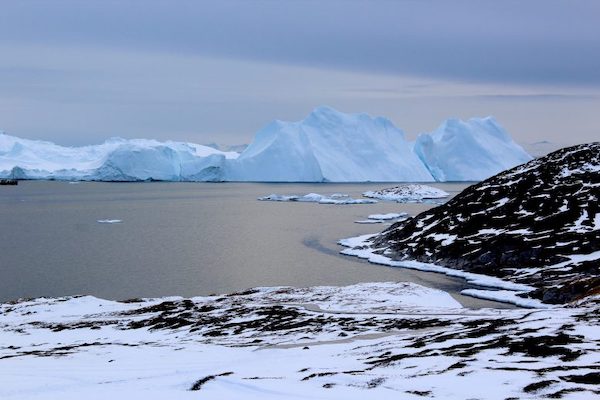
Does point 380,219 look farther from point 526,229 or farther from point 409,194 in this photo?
point 409,194

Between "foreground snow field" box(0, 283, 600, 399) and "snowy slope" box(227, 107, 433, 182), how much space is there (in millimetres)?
150609

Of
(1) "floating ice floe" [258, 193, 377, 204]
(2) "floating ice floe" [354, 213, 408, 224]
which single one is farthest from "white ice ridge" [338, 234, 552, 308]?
(1) "floating ice floe" [258, 193, 377, 204]

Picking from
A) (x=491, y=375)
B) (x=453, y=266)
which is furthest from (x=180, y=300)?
(x=491, y=375)

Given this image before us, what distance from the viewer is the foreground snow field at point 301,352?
1198cm

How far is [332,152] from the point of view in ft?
610

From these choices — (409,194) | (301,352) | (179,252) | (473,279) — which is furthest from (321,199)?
(301,352)

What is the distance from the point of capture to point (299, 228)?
85.1 m

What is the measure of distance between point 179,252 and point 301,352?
46.4 metres

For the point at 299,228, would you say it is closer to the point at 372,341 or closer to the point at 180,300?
the point at 180,300

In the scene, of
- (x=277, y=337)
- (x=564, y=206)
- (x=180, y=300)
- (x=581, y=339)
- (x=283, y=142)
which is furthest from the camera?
(x=283, y=142)

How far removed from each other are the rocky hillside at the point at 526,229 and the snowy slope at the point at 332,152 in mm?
119337

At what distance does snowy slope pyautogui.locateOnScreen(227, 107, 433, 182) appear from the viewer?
183 metres

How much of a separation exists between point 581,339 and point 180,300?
2618 centimetres

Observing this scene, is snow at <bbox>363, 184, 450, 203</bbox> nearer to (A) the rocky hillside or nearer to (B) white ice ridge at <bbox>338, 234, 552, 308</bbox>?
(A) the rocky hillside
